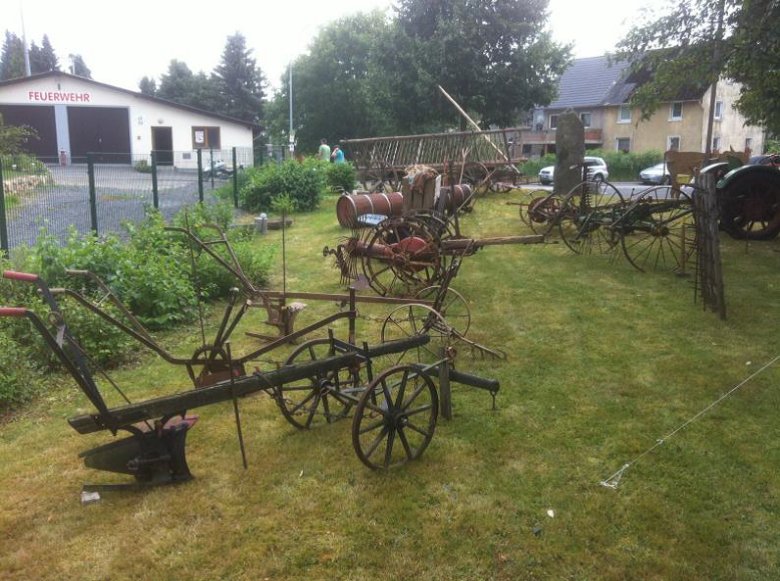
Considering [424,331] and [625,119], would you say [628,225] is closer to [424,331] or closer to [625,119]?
[424,331]

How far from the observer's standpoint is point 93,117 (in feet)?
105

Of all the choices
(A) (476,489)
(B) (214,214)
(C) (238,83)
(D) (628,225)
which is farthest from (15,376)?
(C) (238,83)

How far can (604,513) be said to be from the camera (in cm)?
363

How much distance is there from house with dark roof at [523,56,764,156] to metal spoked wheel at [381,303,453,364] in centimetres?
3954

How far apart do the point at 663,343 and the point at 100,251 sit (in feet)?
20.1

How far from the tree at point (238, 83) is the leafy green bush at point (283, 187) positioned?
156 feet

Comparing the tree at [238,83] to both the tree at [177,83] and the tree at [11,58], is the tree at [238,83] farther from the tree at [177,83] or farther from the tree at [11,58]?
the tree at [11,58]

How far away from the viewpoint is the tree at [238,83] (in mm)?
61344

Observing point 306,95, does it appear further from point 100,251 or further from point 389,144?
point 100,251

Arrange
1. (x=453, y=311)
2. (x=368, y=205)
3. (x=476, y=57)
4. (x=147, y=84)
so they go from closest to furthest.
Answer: (x=453, y=311) < (x=368, y=205) < (x=476, y=57) < (x=147, y=84)

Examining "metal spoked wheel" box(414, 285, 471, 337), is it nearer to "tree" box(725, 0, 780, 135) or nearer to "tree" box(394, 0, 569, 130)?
"tree" box(725, 0, 780, 135)

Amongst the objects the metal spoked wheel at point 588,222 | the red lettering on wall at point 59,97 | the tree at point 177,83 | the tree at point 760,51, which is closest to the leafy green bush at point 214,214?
the metal spoked wheel at point 588,222

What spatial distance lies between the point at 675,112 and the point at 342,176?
32.7 m

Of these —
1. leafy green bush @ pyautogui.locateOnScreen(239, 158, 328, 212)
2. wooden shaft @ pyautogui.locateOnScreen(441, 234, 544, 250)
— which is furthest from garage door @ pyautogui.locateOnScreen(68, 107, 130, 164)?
wooden shaft @ pyautogui.locateOnScreen(441, 234, 544, 250)
